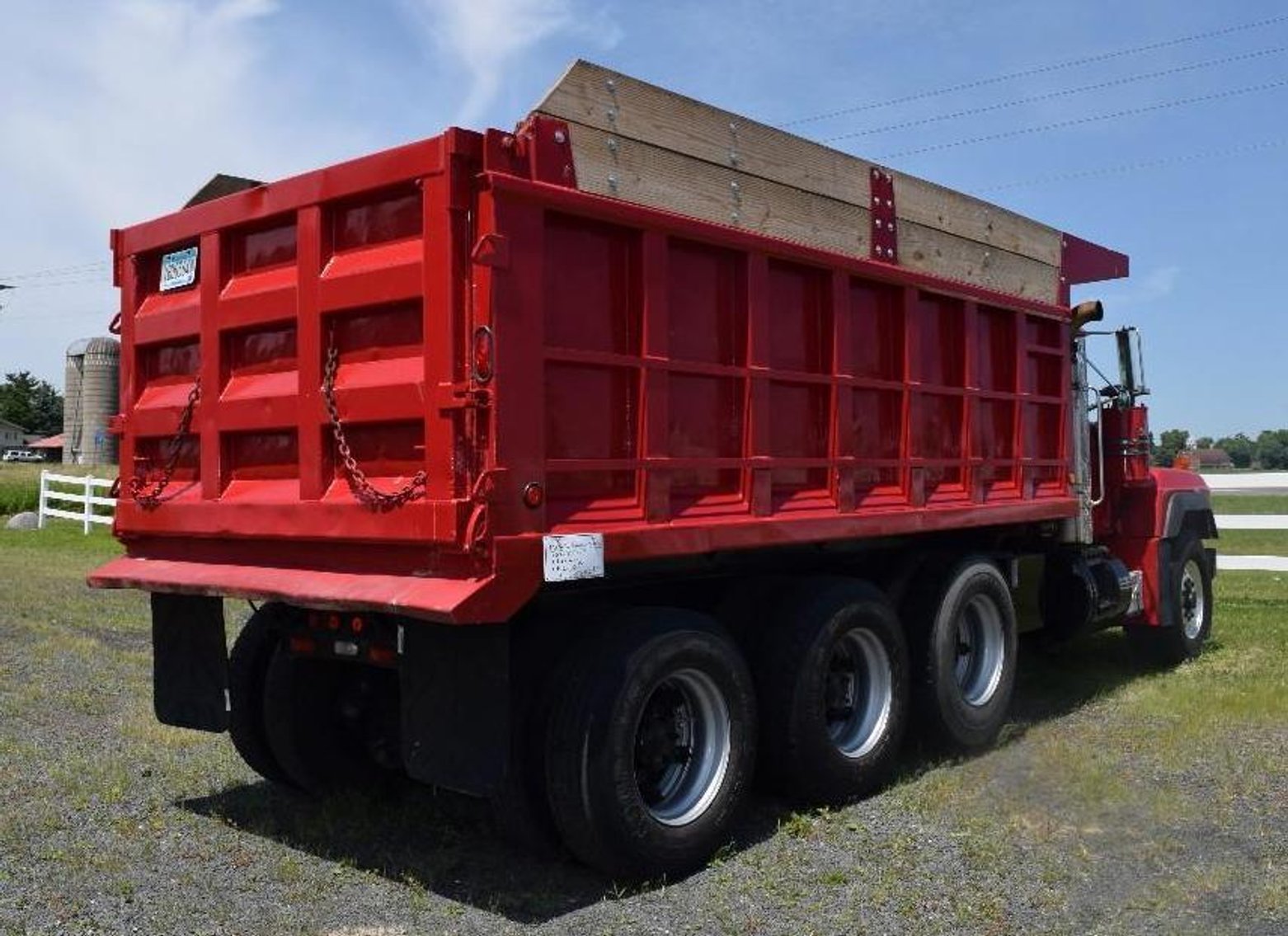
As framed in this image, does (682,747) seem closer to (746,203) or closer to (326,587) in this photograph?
(326,587)

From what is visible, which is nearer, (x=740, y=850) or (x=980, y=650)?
(x=740, y=850)

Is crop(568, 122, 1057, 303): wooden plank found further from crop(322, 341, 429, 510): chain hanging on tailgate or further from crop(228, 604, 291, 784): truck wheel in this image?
crop(228, 604, 291, 784): truck wheel

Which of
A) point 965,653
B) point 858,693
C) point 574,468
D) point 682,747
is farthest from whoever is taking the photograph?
point 965,653

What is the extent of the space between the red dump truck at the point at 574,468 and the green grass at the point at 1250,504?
79.5 ft

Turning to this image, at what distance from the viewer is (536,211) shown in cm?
447

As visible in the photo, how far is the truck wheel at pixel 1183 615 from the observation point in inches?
356

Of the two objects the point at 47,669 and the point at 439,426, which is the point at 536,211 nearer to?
the point at 439,426

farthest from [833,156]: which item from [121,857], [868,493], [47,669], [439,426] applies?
[47,669]

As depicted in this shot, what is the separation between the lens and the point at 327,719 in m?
5.77


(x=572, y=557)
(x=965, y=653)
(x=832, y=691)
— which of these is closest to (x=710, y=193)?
(x=572, y=557)

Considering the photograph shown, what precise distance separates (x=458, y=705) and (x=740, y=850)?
141cm

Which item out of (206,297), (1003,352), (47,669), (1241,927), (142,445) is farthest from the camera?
(47,669)

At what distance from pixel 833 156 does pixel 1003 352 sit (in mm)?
2057

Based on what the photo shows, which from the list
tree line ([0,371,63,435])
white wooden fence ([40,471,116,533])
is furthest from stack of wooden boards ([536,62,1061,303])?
tree line ([0,371,63,435])
